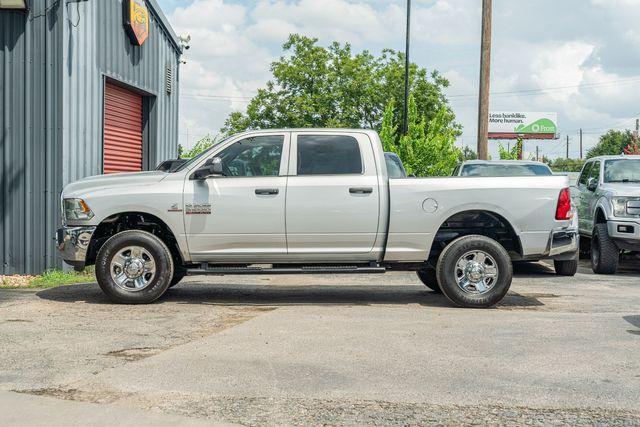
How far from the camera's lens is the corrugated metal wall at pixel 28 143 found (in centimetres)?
1213

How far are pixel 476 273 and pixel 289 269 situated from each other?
210 cm

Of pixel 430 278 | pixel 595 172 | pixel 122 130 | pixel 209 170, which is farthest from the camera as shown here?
pixel 122 130

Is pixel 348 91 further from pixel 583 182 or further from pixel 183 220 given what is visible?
pixel 183 220

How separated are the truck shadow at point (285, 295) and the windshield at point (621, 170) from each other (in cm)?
528

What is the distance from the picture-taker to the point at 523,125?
10031cm

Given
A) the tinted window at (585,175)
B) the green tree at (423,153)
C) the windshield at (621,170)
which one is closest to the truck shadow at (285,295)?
the windshield at (621,170)

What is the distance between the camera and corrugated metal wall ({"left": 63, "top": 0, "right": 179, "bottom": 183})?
12445 mm

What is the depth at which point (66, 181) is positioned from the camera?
12.3m

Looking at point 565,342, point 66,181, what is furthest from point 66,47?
point 565,342

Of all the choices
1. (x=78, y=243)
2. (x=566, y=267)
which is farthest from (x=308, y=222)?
(x=566, y=267)

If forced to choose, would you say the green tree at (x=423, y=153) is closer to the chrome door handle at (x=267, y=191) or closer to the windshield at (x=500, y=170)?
the windshield at (x=500, y=170)

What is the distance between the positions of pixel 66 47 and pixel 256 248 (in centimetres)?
526

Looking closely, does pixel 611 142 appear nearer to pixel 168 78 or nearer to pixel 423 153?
pixel 423 153

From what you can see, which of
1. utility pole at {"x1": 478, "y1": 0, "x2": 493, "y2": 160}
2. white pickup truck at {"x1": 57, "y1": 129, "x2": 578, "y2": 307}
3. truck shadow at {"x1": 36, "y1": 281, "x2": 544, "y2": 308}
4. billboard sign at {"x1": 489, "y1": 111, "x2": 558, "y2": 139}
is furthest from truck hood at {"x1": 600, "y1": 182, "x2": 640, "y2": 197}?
billboard sign at {"x1": 489, "y1": 111, "x2": 558, "y2": 139}
